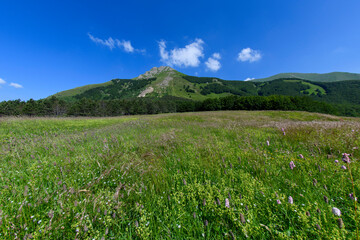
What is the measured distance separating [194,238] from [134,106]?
77.5m

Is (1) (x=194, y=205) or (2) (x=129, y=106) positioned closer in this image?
(1) (x=194, y=205)

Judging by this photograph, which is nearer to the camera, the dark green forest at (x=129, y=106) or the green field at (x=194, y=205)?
the green field at (x=194, y=205)

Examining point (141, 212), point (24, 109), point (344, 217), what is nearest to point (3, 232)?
point (141, 212)

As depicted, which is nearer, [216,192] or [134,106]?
[216,192]

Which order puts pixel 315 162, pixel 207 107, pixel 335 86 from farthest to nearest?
pixel 335 86 → pixel 207 107 → pixel 315 162

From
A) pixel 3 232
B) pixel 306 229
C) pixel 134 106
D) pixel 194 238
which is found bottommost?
pixel 194 238

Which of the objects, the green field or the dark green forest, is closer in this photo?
the green field

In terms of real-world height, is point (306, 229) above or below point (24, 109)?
below

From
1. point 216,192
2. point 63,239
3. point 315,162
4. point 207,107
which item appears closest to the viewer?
point 63,239

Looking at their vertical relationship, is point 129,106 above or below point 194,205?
above

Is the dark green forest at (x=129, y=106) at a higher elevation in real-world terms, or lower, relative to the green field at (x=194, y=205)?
higher

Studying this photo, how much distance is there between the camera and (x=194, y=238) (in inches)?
56.5

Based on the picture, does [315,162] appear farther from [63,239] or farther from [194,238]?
[63,239]

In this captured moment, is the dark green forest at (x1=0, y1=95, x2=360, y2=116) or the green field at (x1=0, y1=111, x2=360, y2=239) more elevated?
the dark green forest at (x1=0, y1=95, x2=360, y2=116)
